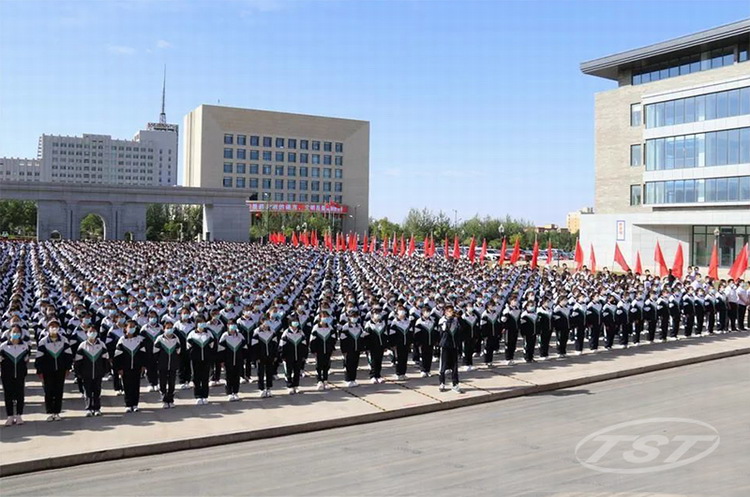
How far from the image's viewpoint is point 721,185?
46906 mm

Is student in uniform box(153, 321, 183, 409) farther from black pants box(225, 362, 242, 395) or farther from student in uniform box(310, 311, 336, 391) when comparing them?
student in uniform box(310, 311, 336, 391)

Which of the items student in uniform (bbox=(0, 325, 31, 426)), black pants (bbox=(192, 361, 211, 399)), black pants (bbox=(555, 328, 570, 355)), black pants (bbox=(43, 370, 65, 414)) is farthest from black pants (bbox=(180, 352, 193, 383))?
black pants (bbox=(555, 328, 570, 355))

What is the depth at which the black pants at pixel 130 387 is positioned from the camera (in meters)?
11.5

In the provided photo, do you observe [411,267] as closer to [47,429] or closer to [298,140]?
[47,429]

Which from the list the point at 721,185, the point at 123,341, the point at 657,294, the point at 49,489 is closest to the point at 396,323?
the point at 123,341

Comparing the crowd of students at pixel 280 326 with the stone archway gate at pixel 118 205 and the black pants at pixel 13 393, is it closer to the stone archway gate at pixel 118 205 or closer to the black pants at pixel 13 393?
the black pants at pixel 13 393

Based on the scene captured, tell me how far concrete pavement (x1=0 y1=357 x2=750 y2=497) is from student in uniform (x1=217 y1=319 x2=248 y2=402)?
95.7 inches

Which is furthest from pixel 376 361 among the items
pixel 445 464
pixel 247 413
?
pixel 445 464

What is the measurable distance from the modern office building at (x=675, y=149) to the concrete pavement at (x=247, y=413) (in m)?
33.7

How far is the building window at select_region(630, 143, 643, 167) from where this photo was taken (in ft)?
178

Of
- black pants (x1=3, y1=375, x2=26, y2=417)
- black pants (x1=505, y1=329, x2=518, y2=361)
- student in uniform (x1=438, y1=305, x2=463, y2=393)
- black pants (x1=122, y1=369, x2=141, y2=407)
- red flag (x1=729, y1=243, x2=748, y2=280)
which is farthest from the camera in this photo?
red flag (x1=729, y1=243, x2=748, y2=280)

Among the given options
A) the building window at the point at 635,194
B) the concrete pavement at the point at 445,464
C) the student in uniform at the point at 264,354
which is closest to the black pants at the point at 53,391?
the concrete pavement at the point at 445,464

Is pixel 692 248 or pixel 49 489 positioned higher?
pixel 692 248

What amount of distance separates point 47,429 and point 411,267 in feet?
67.5
